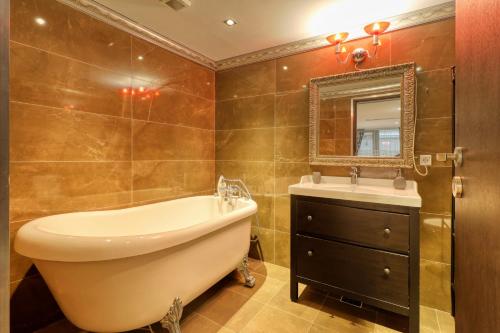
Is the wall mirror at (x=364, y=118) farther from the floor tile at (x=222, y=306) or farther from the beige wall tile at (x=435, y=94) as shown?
the floor tile at (x=222, y=306)

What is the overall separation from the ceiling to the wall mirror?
40cm

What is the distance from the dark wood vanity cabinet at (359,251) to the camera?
142 cm

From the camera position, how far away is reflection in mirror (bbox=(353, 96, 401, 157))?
6.09ft

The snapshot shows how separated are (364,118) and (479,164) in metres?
1.53

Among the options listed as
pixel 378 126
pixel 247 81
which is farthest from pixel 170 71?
pixel 378 126

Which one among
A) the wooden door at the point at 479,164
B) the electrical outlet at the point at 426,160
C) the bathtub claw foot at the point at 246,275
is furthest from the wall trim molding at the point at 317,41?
the bathtub claw foot at the point at 246,275

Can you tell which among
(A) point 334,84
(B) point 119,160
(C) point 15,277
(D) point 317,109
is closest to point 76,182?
(B) point 119,160

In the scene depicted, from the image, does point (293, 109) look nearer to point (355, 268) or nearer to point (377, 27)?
point (377, 27)

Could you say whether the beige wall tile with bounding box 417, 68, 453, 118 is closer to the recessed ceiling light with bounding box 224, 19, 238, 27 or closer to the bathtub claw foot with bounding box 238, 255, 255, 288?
the recessed ceiling light with bounding box 224, 19, 238, 27

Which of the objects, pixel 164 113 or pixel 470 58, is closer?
pixel 470 58

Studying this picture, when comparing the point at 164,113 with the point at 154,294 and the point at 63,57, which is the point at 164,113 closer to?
the point at 63,57

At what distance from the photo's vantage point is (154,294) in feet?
4.08

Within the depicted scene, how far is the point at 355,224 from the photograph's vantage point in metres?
1.57

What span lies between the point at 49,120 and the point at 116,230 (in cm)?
87
